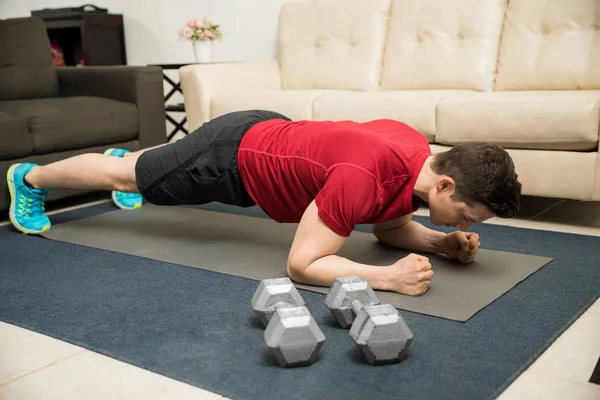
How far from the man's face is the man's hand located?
0.85ft

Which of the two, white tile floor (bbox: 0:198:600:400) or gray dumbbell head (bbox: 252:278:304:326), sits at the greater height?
gray dumbbell head (bbox: 252:278:304:326)

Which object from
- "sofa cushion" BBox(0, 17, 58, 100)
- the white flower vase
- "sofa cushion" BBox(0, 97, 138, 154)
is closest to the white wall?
the white flower vase

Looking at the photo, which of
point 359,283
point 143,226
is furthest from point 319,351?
point 143,226

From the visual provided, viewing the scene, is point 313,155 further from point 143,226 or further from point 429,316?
point 143,226

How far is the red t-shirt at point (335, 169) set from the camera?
163 centimetres

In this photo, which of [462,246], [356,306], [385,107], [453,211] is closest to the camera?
[356,306]

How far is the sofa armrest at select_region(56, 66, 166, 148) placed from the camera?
3227 millimetres

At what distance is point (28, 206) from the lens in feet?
8.23

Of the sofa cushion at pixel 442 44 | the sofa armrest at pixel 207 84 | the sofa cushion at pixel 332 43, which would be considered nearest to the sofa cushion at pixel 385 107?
the sofa cushion at pixel 442 44

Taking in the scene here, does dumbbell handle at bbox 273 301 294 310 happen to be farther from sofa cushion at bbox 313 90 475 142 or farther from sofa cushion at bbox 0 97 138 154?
sofa cushion at bbox 0 97 138 154

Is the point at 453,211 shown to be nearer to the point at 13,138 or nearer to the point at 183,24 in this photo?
the point at 13,138

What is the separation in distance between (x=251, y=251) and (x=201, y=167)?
0.33m

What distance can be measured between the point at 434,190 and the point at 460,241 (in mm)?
329

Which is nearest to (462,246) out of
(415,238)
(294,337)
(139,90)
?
(415,238)
